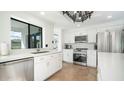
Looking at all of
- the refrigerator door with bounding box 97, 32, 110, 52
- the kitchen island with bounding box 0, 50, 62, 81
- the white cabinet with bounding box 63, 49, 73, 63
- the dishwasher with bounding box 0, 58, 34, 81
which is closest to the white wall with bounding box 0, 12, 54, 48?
the kitchen island with bounding box 0, 50, 62, 81

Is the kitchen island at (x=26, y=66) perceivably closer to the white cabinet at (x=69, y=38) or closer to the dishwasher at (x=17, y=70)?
the dishwasher at (x=17, y=70)

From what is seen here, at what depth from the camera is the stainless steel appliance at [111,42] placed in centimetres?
361

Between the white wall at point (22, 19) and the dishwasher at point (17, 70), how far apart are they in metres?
0.84

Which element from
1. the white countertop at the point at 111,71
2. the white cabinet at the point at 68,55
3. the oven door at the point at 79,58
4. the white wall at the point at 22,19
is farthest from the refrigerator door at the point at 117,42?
the white countertop at the point at 111,71

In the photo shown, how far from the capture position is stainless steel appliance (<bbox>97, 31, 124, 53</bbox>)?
142 inches

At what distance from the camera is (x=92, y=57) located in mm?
4535

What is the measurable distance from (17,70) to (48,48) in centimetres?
244

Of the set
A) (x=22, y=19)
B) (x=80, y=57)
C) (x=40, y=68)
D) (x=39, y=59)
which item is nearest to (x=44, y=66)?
(x=40, y=68)

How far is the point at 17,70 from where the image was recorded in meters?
1.81

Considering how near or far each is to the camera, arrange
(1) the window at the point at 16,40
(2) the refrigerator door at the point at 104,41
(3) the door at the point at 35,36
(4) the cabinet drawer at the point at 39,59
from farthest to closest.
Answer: (2) the refrigerator door at the point at 104,41
(3) the door at the point at 35,36
(1) the window at the point at 16,40
(4) the cabinet drawer at the point at 39,59

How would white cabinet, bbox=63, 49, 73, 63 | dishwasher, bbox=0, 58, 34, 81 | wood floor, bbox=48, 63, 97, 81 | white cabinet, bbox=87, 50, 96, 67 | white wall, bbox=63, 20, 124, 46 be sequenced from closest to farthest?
dishwasher, bbox=0, 58, 34, 81, wood floor, bbox=48, 63, 97, 81, white wall, bbox=63, 20, 124, 46, white cabinet, bbox=87, 50, 96, 67, white cabinet, bbox=63, 49, 73, 63

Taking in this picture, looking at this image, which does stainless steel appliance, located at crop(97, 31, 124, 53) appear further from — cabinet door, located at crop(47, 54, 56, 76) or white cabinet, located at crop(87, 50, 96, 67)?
cabinet door, located at crop(47, 54, 56, 76)
